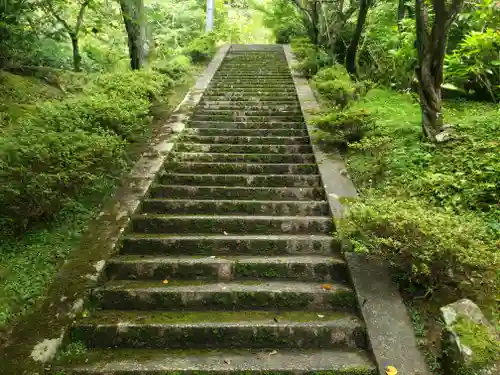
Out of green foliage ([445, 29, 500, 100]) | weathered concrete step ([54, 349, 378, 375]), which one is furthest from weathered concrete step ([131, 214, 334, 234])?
green foliage ([445, 29, 500, 100])

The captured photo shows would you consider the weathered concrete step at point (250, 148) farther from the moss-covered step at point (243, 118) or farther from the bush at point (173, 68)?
the bush at point (173, 68)

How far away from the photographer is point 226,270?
398 centimetres

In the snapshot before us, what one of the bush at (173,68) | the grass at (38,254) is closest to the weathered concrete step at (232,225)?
the grass at (38,254)

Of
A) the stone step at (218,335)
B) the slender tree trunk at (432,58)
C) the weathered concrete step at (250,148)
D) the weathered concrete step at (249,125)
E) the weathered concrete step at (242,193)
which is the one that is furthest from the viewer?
the weathered concrete step at (249,125)

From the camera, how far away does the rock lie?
2.63 meters

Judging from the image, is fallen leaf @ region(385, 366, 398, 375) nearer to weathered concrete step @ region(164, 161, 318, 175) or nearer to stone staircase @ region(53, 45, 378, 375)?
stone staircase @ region(53, 45, 378, 375)

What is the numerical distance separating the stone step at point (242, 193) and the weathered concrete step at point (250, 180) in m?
0.25

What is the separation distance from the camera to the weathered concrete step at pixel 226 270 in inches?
157

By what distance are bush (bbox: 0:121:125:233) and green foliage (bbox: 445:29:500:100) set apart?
638cm

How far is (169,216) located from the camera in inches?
188

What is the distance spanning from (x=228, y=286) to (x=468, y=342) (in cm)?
202

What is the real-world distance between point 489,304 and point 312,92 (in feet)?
22.7

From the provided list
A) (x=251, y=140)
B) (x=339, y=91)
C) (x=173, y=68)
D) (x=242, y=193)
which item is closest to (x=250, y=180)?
(x=242, y=193)

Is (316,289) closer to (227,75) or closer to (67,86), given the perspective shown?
(67,86)
